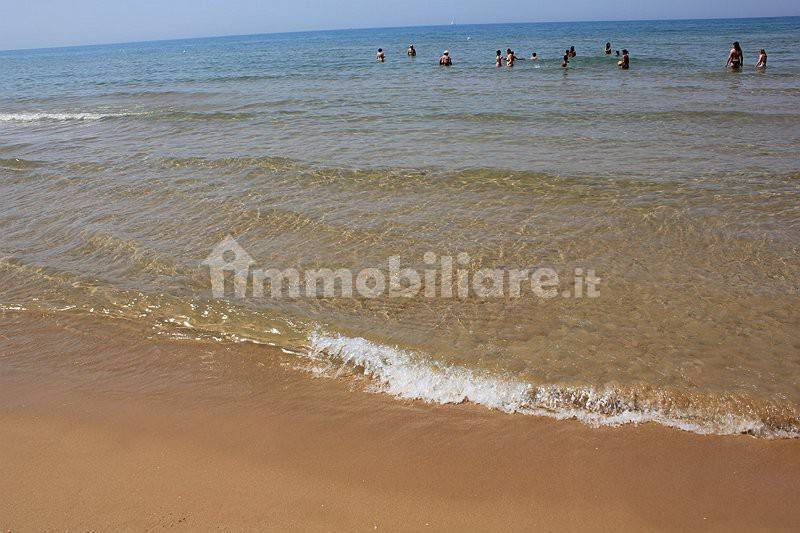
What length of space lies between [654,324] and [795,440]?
4.94 ft

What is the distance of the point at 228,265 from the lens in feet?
21.0

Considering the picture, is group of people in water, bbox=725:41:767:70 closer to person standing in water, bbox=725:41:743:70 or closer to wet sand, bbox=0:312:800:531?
person standing in water, bbox=725:41:743:70

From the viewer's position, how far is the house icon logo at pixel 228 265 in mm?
5855

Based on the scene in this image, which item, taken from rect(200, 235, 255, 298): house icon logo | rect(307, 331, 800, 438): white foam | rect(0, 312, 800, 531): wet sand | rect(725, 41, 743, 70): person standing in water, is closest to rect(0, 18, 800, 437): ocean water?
rect(307, 331, 800, 438): white foam

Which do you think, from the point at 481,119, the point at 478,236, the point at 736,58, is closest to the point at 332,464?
the point at 478,236

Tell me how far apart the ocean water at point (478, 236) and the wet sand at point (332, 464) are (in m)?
0.34

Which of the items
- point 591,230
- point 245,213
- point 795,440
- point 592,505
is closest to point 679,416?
point 795,440

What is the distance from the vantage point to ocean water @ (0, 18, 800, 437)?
4.30m

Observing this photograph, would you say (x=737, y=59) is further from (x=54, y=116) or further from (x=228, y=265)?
(x=54, y=116)

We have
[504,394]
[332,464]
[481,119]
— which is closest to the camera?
[332,464]

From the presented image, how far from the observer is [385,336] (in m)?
4.89

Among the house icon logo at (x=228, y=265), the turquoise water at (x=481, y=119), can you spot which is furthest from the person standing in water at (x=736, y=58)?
the house icon logo at (x=228, y=265)

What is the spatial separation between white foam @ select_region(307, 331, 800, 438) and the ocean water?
19 mm

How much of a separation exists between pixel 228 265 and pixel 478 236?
317 centimetres
